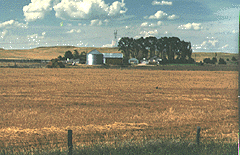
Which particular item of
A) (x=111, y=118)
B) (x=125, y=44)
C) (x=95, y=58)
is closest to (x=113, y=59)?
(x=95, y=58)

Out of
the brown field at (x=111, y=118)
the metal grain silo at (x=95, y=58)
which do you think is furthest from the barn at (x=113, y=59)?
the brown field at (x=111, y=118)

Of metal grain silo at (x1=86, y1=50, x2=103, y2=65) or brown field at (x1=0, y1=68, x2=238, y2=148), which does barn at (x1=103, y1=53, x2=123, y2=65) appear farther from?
brown field at (x1=0, y1=68, x2=238, y2=148)

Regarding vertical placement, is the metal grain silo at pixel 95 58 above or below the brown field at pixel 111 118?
above

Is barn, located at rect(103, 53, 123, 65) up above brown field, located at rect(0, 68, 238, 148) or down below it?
above

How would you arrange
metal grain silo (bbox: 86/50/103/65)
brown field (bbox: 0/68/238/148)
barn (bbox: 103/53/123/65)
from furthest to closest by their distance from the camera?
1. barn (bbox: 103/53/123/65)
2. metal grain silo (bbox: 86/50/103/65)
3. brown field (bbox: 0/68/238/148)

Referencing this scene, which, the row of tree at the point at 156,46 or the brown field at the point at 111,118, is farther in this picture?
the row of tree at the point at 156,46

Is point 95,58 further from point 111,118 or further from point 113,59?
point 111,118

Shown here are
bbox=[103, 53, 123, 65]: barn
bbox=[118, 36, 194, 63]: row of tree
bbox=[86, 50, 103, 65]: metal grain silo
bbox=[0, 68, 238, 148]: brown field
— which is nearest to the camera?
bbox=[0, 68, 238, 148]: brown field

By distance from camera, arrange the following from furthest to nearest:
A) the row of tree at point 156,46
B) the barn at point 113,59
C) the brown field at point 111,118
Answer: the row of tree at point 156,46 → the barn at point 113,59 → the brown field at point 111,118

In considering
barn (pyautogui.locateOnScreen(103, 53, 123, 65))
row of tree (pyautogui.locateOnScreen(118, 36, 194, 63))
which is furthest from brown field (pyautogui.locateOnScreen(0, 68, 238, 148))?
row of tree (pyautogui.locateOnScreen(118, 36, 194, 63))

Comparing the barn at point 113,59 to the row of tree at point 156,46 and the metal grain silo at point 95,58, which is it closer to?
the metal grain silo at point 95,58

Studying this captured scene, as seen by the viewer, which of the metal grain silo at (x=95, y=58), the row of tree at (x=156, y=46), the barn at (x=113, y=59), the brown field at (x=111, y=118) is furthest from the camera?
the row of tree at (x=156, y=46)

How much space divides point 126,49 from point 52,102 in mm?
147732

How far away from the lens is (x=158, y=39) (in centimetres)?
16125
